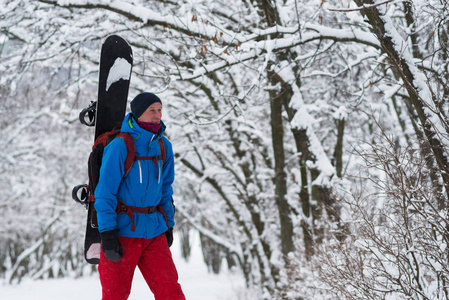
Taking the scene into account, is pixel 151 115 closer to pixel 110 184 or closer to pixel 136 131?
pixel 136 131

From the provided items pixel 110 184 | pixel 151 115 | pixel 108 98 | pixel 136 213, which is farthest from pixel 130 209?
pixel 108 98

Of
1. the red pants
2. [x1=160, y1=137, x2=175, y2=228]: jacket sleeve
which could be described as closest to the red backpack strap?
[x1=160, y1=137, x2=175, y2=228]: jacket sleeve

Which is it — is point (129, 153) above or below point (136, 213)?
above

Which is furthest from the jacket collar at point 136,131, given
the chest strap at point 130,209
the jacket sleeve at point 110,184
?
the chest strap at point 130,209

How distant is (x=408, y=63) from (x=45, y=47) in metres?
5.62

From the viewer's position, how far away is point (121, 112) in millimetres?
3715

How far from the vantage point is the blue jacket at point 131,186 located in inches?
109

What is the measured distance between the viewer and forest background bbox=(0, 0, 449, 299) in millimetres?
2996

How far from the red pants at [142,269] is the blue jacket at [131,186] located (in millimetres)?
76

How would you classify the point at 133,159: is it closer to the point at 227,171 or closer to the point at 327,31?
the point at 327,31

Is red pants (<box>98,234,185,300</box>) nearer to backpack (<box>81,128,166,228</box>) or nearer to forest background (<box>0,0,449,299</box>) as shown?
backpack (<box>81,128,166,228</box>)

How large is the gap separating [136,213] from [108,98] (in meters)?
1.21

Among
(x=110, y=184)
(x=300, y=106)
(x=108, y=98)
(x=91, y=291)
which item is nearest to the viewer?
(x=110, y=184)

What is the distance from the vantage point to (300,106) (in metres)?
6.44
